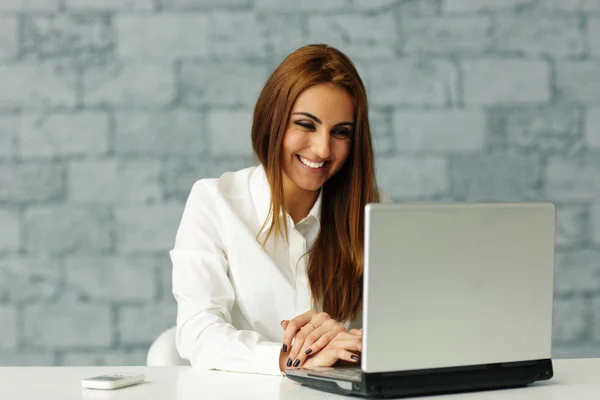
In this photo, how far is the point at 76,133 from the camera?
3.13 m

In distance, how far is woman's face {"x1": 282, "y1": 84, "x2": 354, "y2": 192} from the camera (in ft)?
6.59

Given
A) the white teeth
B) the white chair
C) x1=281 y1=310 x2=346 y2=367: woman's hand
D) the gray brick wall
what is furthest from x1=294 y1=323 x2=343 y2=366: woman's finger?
the gray brick wall

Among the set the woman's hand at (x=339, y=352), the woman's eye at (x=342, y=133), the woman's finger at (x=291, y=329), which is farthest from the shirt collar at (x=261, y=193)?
the woman's hand at (x=339, y=352)

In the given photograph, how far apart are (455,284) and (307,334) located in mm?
359

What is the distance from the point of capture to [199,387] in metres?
1.40

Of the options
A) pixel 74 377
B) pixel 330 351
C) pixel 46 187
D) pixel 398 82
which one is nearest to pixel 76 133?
pixel 46 187

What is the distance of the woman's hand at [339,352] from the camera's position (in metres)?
1.42

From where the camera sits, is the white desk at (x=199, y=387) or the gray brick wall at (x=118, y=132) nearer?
the white desk at (x=199, y=387)

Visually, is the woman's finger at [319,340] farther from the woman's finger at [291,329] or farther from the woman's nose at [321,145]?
the woman's nose at [321,145]

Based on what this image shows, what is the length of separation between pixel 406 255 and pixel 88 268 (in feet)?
7.01

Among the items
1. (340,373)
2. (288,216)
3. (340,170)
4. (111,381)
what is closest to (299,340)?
(340,373)

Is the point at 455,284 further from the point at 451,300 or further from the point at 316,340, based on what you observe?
the point at 316,340

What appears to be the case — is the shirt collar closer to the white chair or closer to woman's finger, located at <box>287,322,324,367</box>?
the white chair

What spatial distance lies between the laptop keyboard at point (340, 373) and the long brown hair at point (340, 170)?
647mm
